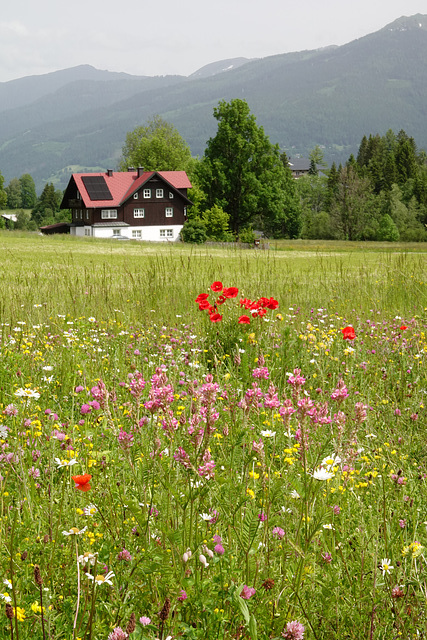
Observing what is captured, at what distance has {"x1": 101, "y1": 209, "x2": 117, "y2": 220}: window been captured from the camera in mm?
68688

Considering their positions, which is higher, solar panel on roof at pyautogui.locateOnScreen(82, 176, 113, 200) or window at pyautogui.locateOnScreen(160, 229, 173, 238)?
solar panel on roof at pyautogui.locateOnScreen(82, 176, 113, 200)

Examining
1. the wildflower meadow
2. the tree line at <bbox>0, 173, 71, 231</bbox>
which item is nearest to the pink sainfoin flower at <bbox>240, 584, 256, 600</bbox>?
the wildflower meadow

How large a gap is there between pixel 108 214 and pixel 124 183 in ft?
16.1

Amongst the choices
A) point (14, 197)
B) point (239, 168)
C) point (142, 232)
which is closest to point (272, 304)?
point (239, 168)

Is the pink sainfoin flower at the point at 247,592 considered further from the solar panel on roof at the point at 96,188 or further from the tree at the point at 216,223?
the solar panel on roof at the point at 96,188

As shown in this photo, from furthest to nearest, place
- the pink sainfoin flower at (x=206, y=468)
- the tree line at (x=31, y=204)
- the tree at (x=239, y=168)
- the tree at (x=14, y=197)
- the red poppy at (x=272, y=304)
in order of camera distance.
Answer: the tree at (x=14, y=197) < the tree line at (x=31, y=204) < the tree at (x=239, y=168) < the red poppy at (x=272, y=304) < the pink sainfoin flower at (x=206, y=468)

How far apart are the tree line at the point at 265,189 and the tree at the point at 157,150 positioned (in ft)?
0.48

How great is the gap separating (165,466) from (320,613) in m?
0.74

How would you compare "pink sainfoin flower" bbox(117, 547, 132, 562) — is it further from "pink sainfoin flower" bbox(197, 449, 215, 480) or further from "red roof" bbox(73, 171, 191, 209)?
"red roof" bbox(73, 171, 191, 209)

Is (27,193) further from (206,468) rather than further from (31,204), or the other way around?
(206,468)

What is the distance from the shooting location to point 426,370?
5207 mm

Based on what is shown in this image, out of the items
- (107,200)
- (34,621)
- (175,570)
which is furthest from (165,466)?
(107,200)

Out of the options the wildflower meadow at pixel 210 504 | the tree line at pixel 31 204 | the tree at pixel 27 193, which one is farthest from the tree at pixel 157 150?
the tree at pixel 27 193

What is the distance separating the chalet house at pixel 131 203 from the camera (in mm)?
68125
